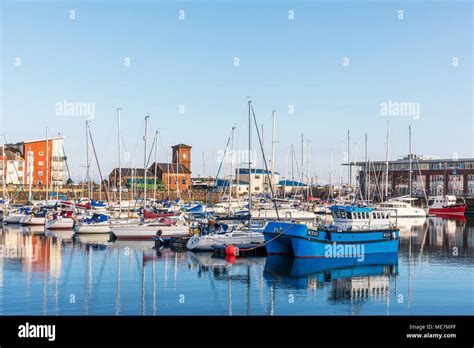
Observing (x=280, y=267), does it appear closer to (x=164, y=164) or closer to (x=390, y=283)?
(x=390, y=283)

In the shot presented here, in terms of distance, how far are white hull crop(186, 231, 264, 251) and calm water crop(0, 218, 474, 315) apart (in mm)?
1792

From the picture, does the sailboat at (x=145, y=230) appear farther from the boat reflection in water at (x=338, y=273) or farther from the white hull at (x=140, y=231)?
the boat reflection in water at (x=338, y=273)

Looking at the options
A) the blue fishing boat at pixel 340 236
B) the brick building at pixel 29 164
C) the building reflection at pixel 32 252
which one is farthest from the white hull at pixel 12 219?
the blue fishing boat at pixel 340 236

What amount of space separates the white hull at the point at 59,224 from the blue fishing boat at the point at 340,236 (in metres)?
33.0

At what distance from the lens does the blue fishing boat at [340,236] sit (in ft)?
138

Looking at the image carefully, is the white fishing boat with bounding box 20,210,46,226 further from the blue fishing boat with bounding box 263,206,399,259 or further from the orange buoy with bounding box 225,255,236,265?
the blue fishing boat with bounding box 263,206,399,259

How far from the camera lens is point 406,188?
138 meters

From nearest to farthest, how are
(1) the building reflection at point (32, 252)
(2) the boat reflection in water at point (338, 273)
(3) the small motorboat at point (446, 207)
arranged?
(2) the boat reflection in water at point (338, 273) → (1) the building reflection at point (32, 252) → (3) the small motorboat at point (446, 207)

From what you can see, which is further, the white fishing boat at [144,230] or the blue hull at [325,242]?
the white fishing boat at [144,230]

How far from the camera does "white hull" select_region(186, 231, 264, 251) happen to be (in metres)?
46.0

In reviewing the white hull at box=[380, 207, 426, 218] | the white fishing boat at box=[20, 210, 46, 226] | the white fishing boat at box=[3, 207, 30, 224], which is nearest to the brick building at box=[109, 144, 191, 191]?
the white fishing boat at box=[3, 207, 30, 224]
